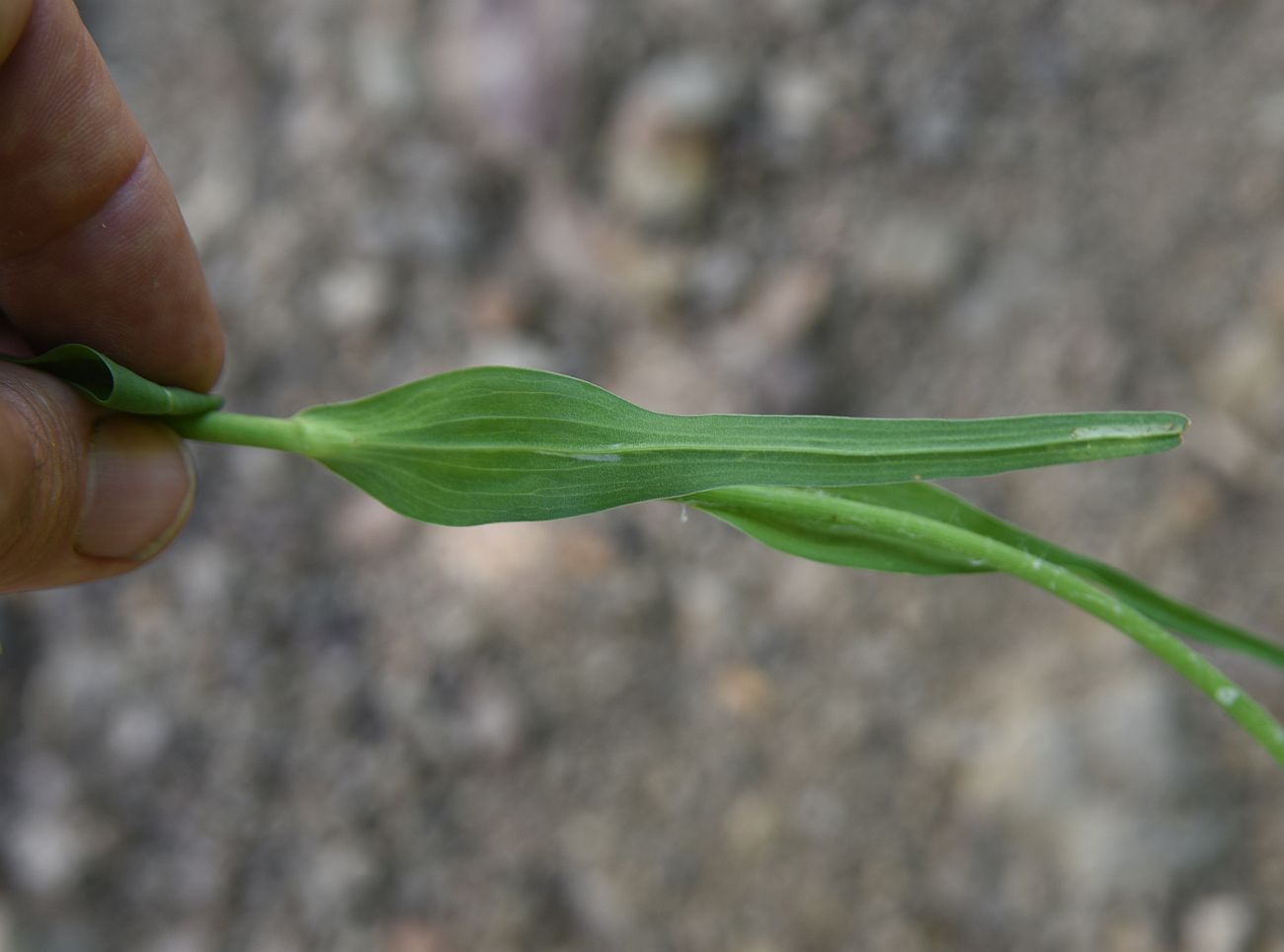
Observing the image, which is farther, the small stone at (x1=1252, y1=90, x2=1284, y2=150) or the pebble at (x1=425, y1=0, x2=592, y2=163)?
the pebble at (x1=425, y1=0, x2=592, y2=163)

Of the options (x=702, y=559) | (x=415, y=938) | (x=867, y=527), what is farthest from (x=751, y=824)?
(x=867, y=527)

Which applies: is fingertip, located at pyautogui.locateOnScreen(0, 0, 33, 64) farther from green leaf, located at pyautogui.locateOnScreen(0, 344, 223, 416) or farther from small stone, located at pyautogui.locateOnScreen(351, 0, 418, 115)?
small stone, located at pyautogui.locateOnScreen(351, 0, 418, 115)

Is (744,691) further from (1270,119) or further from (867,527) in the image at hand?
(1270,119)

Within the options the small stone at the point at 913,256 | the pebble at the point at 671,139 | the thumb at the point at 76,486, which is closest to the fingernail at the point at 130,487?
the thumb at the point at 76,486

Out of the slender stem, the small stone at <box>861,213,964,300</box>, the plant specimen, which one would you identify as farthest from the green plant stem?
the small stone at <box>861,213,964,300</box>

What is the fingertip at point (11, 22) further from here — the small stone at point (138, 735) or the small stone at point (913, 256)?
the small stone at point (913, 256)

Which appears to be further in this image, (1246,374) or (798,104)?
(798,104)
